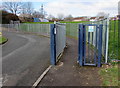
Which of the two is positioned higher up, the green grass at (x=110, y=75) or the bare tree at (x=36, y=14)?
the bare tree at (x=36, y=14)

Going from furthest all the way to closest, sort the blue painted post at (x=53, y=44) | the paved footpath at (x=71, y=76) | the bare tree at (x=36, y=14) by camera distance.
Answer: the bare tree at (x=36, y=14) → the blue painted post at (x=53, y=44) → the paved footpath at (x=71, y=76)

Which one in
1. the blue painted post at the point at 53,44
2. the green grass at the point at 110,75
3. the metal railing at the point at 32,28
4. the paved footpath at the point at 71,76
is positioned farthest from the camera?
the metal railing at the point at 32,28

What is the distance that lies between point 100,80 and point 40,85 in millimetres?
1856

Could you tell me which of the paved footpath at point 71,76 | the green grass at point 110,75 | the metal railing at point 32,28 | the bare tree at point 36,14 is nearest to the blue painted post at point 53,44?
the paved footpath at point 71,76

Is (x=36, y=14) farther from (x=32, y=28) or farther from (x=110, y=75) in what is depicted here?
(x=110, y=75)

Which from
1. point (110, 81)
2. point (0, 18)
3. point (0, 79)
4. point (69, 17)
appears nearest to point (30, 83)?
point (0, 79)

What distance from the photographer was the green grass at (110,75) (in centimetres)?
439

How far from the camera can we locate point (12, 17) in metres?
42.8

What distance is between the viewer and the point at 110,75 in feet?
16.2

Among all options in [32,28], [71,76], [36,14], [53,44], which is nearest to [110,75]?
[71,76]

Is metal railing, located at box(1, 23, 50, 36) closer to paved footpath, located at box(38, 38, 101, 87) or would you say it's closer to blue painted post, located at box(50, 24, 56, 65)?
blue painted post, located at box(50, 24, 56, 65)

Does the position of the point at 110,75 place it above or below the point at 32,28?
below

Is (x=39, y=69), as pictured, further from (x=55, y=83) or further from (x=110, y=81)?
(x=110, y=81)

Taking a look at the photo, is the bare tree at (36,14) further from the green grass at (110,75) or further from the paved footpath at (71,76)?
the green grass at (110,75)
